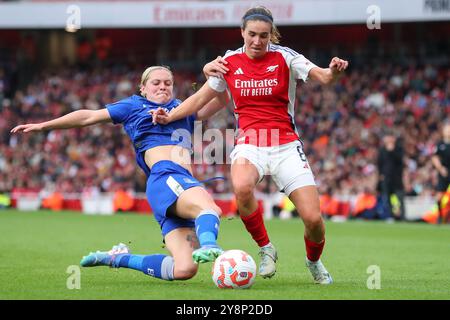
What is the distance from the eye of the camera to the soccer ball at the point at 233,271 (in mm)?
7215

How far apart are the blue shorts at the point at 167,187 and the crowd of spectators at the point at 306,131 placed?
1211cm

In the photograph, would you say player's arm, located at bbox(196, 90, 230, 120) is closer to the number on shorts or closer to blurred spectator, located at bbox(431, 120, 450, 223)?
the number on shorts

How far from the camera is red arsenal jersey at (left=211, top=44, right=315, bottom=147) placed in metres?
7.75

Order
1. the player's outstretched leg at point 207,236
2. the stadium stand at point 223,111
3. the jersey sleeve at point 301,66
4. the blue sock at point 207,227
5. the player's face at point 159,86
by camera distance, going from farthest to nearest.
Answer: the stadium stand at point 223,111 → the player's face at point 159,86 → the jersey sleeve at point 301,66 → the blue sock at point 207,227 → the player's outstretched leg at point 207,236

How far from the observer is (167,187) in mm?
7699

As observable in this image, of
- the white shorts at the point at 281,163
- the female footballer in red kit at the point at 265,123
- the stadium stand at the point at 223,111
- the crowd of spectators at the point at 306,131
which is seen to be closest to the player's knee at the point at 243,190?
the female footballer in red kit at the point at 265,123

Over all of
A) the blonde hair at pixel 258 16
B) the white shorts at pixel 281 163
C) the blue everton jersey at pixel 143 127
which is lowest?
the white shorts at pixel 281 163

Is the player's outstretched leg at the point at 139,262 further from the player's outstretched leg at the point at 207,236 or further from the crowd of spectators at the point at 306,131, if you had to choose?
the crowd of spectators at the point at 306,131

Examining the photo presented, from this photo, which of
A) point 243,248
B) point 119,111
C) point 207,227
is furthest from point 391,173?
point 207,227

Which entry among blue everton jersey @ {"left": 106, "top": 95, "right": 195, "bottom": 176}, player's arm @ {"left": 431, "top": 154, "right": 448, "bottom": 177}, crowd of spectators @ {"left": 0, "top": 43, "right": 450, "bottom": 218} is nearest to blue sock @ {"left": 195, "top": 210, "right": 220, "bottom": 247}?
blue everton jersey @ {"left": 106, "top": 95, "right": 195, "bottom": 176}
